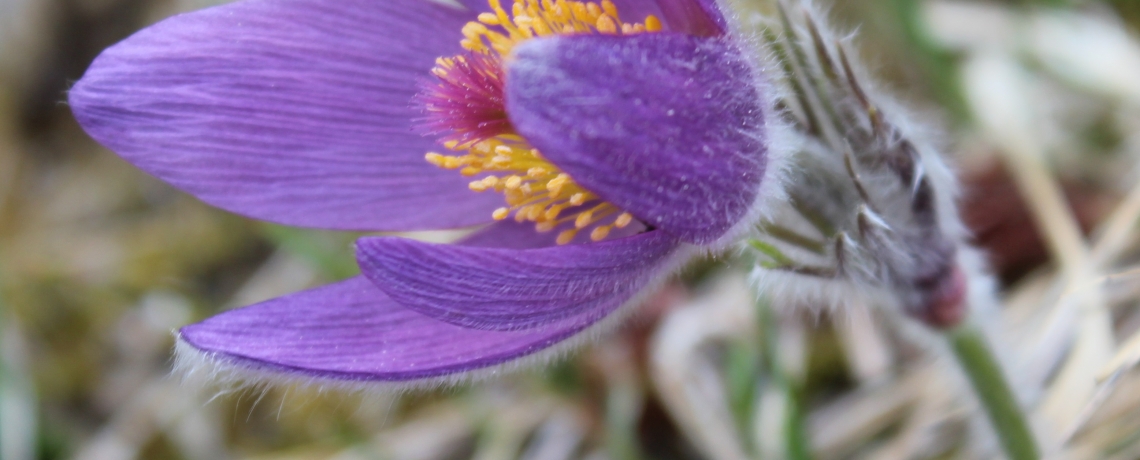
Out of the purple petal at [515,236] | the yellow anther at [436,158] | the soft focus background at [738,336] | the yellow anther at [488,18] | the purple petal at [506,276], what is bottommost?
the soft focus background at [738,336]

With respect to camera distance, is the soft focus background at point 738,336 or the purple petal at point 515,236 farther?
the soft focus background at point 738,336

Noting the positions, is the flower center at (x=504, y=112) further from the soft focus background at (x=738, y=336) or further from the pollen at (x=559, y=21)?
the soft focus background at (x=738, y=336)

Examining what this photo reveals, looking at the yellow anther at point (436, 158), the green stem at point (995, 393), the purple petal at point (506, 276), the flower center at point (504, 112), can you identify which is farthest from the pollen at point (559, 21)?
the green stem at point (995, 393)

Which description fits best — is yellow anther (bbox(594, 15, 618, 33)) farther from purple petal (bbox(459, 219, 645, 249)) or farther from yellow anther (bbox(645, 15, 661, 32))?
purple petal (bbox(459, 219, 645, 249))

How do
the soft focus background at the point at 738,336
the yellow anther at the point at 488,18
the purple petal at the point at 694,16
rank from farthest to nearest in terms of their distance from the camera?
1. the soft focus background at the point at 738,336
2. the yellow anther at the point at 488,18
3. the purple petal at the point at 694,16

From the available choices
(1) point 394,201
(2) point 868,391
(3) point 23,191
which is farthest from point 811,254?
(3) point 23,191
